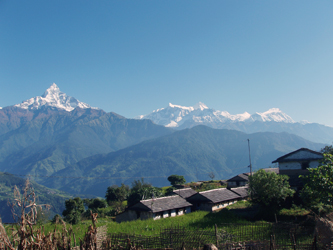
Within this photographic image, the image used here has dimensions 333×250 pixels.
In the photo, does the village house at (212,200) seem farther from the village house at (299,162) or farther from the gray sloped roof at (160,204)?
the village house at (299,162)

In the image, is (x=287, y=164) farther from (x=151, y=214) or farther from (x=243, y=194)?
(x=151, y=214)

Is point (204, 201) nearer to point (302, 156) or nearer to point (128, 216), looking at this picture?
point (128, 216)

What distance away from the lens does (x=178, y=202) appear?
38.6m

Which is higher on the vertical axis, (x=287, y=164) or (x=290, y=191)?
(x=287, y=164)

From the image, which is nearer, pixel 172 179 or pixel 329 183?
pixel 329 183

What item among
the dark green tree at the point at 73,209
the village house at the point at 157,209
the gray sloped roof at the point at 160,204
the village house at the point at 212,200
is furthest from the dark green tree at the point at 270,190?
the dark green tree at the point at 73,209

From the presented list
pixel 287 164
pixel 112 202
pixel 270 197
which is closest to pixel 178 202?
pixel 270 197

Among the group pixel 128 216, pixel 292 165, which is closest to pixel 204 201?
pixel 128 216

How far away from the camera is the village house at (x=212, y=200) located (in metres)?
38.5

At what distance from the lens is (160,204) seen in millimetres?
35938

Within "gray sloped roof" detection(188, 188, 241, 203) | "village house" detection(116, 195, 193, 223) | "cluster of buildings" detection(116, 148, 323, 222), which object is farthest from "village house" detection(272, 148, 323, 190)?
"village house" detection(116, 195, 193, 223)

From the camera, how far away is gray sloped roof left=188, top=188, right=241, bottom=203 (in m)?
38.9

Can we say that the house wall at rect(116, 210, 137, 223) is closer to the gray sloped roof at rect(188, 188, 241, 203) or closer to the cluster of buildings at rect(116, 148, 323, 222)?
the cluster of buildings at rect(116, 148, 323, 222)

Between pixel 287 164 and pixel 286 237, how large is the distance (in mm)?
24286
